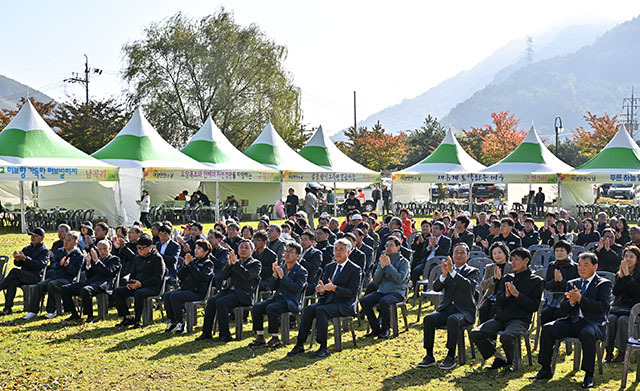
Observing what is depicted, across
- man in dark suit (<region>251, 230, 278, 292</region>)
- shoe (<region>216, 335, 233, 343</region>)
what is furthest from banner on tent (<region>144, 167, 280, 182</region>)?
shoe (<region>216, 335, 233, 343</region>)

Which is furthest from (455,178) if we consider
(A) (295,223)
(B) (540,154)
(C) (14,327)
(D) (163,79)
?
(C) (14,327)

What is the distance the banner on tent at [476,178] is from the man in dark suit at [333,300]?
853 inches

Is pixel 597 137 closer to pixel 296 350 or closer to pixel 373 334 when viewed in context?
pixel 373 334

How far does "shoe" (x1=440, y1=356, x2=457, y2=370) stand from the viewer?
21.8 ft

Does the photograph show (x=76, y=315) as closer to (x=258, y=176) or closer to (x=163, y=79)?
(x=258, y=176)

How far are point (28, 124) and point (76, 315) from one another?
15477 mm

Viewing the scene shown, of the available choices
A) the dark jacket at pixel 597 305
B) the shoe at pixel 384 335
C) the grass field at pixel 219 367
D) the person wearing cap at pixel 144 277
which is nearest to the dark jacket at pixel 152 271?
the person wearing cap at pixel 144 277

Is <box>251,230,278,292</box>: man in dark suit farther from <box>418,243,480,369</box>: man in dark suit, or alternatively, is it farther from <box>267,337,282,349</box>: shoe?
<box>418,243,480,369</box>: man in dark suit

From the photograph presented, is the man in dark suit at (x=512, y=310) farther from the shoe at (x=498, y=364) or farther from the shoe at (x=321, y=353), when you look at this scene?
the shoe at (x=321, y=353)

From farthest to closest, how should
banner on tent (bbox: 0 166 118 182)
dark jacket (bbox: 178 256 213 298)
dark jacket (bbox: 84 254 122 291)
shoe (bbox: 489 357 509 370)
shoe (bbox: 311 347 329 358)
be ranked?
banner on tent (bbox: 0 166 118 182) → dark jacket (bbox: 84 254 122 291) → dark jacket (bbox: 178 256 213 298) → shoe (bbox: 311 347 329 358) → shoe (bbox: 489 357 509 370)

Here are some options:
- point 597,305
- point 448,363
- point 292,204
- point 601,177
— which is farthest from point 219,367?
point 601,177

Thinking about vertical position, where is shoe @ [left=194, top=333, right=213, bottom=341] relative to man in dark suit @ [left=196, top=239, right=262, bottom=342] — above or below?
below

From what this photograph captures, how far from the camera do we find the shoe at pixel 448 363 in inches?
262

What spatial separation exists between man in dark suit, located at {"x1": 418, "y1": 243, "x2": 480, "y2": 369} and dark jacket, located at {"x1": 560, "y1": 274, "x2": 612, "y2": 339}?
→ 1.05 m
